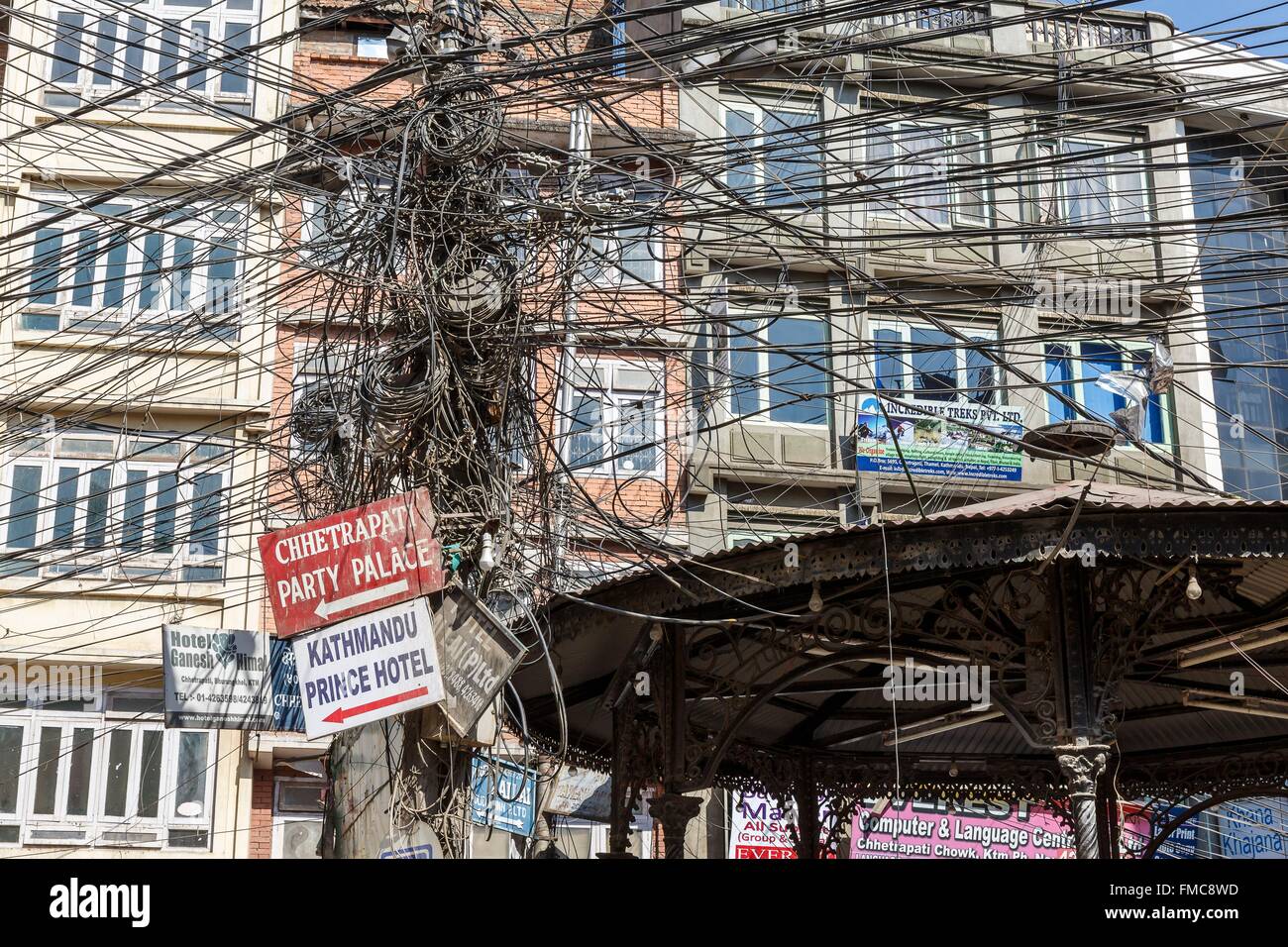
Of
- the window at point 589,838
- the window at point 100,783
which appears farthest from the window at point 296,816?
the window at point 589,838

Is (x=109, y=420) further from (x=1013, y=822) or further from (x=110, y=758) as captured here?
(x=1013, y=822)

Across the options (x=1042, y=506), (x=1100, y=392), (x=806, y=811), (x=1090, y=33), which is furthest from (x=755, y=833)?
(x=1090, y=33)

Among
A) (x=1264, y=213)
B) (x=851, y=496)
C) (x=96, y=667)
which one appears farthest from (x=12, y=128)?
(x=1264, y=213)

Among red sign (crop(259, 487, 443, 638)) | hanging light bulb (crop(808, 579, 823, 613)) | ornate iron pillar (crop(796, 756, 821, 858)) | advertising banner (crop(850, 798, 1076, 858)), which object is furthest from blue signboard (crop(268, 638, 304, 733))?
advertising banner (crop(850, 798, 1076, 858))

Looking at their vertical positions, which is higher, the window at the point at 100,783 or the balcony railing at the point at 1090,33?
the balcony railing at the point at 1090,33

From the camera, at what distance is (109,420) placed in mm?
21141

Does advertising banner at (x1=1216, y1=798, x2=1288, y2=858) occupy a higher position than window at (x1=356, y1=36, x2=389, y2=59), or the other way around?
window at (x1=356, y1=36, x2=389, y2=59)

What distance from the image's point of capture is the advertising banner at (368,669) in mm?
8172

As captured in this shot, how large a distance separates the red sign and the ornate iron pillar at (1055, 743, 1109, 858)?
4255mm

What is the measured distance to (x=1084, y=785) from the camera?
9.40m

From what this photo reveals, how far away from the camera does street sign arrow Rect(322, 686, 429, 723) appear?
815 cm

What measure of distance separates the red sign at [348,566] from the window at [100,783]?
496 inches

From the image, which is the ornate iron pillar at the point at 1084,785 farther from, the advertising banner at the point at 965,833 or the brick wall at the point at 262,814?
the brick wall at the point at 262,814

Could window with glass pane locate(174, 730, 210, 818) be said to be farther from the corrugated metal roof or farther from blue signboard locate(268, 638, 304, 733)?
the corrugated metal roof
